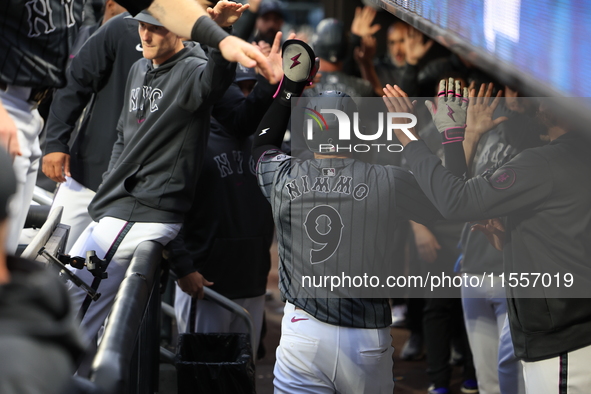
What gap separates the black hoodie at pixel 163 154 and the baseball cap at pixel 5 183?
77.6 inches

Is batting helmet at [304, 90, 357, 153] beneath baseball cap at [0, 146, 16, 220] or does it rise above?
above

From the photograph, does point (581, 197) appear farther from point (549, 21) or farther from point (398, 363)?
point (398, 363)

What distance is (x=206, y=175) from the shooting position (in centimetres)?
423

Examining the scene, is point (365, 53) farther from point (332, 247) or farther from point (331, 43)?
point (332, 247)

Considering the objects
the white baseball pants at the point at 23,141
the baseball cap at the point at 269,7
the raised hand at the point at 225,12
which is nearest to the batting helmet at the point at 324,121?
the raised hand at the point at 225,12

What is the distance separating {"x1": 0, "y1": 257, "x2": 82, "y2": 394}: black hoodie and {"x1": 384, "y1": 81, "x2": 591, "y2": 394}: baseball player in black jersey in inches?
68.5

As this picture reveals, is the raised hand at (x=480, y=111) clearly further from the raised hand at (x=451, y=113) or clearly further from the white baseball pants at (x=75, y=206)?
the white baseball pants at (x=75, y=206)

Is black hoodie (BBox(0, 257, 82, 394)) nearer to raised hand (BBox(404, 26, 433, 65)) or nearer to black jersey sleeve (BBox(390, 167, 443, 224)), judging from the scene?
black jersey sleeve (BBox(390, 167, 443, 224))

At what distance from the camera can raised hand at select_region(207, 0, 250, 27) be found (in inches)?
106

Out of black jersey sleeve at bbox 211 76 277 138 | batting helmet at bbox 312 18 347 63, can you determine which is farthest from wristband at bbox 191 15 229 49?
batting helmet at bbox 312 18 347 63

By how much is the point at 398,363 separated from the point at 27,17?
12.4 feet

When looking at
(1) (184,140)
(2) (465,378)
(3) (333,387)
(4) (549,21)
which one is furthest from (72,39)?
(2) (465,378)

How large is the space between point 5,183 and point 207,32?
114 cm

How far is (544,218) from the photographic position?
8.80 ft
